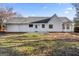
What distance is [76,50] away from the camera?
2.43 meters

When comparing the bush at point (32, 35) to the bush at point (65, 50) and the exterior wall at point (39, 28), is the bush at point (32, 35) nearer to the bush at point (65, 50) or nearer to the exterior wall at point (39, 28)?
the exterior wall at point (39, 28)

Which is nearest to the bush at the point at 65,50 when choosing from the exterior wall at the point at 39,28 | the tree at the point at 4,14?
the exterior wall at the point at 39,28

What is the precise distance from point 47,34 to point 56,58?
32 centimetres

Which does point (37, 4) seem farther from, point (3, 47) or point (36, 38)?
point (3, 47)


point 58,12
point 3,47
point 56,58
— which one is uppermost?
point 58,12

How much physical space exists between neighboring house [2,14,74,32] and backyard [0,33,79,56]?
0.21 feet

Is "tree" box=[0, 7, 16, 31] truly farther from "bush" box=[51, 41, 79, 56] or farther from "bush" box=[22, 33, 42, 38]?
"bush" box=[51, 41, 79, 56]

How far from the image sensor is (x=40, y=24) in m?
2.45

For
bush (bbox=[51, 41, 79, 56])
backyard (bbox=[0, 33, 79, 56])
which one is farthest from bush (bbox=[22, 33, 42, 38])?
bush (bbox=[51, 41, 79, 56])

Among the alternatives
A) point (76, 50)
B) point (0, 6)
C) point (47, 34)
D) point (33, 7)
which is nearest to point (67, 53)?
point (76, 50)

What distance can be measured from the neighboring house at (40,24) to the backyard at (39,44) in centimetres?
6

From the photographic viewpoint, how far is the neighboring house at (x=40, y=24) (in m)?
2.43

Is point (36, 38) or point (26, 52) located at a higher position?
point (36, 38)

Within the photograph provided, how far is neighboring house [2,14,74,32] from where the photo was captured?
Answer: 95.7 inches
